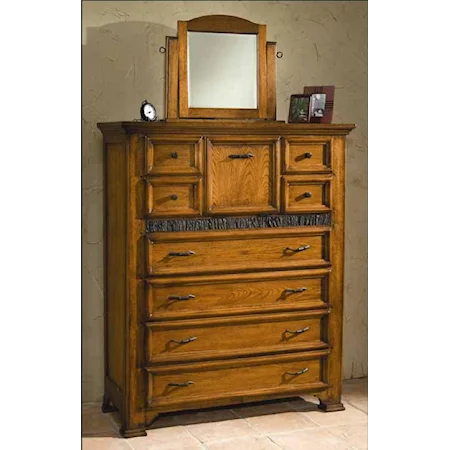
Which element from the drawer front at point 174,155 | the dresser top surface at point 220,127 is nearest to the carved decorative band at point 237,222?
the drawer front at point 174,155

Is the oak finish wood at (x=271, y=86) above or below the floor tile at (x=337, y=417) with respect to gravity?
above

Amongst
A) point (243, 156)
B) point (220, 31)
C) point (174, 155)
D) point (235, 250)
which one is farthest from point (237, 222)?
point (220, 31)

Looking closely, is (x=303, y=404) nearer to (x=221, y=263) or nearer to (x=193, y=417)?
(x=193, y=417)

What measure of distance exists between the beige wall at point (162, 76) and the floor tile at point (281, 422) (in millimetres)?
770

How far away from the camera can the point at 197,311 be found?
3387 millimetres

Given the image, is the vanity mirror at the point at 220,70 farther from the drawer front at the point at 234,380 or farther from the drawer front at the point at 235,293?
the drawer front at the point at 234,380

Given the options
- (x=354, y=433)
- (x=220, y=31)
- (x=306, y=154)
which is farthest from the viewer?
(x=220, y=31)

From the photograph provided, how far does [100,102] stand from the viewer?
376cm

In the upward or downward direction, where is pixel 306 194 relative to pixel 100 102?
downward

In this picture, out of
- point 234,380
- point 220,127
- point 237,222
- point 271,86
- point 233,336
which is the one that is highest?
point 271,86

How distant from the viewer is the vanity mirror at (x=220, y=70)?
355cm

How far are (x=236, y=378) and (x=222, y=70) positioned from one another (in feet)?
4.74
